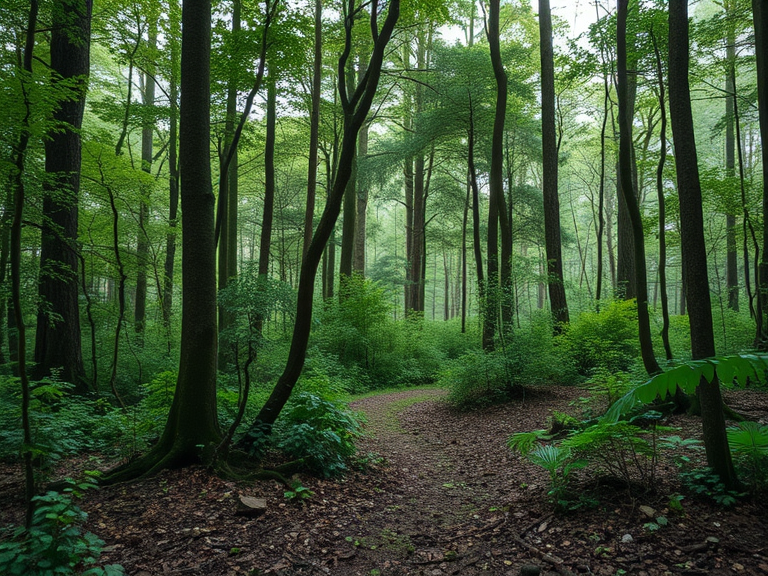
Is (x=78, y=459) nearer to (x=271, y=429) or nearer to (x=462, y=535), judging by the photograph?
(x=271, y=429)

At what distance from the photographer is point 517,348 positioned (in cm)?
830

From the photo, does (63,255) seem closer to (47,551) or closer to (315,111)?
(47,551)

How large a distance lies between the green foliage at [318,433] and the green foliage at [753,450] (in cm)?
348

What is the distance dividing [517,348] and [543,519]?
541 cm

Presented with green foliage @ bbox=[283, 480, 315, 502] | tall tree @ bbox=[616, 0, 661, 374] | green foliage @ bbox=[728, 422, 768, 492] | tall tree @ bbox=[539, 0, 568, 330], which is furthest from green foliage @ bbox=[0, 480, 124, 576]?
tall tree @ bbox=[539, 0, 568, 330]

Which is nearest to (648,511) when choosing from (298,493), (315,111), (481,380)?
Answer: (298,493)

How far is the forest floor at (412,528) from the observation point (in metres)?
2.51

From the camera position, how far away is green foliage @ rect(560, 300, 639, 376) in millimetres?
9367

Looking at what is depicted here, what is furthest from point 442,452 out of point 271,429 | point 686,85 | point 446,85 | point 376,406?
point 446,85

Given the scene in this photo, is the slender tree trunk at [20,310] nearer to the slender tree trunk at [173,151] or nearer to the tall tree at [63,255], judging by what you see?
the tall tree at [63,255]

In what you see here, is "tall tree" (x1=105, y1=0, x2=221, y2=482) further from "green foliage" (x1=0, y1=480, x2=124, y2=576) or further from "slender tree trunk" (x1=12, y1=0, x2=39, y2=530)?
"green foliage" (x1=0, y1=480, x2=124, y2=576)

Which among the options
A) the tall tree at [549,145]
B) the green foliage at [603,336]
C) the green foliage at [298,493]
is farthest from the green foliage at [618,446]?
the tall tree at [549,145]

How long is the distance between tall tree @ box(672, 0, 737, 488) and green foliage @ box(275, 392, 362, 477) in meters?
3.34

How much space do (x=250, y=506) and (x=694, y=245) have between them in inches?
161
